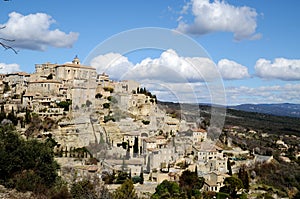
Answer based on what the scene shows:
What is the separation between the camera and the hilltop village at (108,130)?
19625mm

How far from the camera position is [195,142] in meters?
24.3

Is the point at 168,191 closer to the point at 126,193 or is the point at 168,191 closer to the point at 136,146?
the point at 126,193

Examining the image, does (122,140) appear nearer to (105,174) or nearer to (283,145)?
(105,174)

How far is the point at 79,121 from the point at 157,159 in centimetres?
622

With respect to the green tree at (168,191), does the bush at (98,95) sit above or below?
above

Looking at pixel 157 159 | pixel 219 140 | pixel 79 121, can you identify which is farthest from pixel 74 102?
pixel 219 140

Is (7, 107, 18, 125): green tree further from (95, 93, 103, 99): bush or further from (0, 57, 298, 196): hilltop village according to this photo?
(95, 93, 103, 99): bush

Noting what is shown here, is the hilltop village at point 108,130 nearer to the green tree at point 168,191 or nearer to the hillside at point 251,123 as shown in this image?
the green tree at point 168,191

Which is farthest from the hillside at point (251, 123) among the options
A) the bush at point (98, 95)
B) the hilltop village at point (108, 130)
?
the bush at point (98, 95)

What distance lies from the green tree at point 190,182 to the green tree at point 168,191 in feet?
3.20

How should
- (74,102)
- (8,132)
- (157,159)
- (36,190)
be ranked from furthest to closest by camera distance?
(74,102)
(157,159)
(8,132)
(36,190)

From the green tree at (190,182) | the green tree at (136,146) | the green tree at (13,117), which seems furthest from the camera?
the green tree at (13,117)

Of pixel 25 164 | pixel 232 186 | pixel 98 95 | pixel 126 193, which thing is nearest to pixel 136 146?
pixel 98 95

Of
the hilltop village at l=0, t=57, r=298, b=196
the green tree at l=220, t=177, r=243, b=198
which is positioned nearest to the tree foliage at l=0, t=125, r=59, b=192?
the hilltop village at l=0, t=57, r=298, b=196
